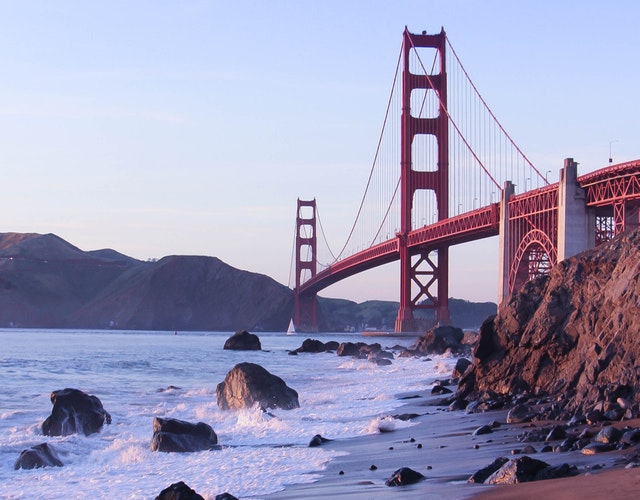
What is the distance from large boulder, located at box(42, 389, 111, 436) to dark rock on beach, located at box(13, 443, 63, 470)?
2.49m

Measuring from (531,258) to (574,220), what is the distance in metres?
7.68

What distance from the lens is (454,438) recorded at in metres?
10.7

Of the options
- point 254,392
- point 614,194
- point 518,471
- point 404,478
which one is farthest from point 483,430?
point 614,194

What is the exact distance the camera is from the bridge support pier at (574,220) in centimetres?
3456

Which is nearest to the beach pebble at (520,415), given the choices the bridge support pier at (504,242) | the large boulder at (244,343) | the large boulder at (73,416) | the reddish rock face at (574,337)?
the reddish rock face at (574,337)

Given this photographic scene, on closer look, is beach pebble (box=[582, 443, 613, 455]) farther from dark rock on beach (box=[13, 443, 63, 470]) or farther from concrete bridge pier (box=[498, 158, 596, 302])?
concrete bridge pier (box=[498, 158, 596, 302])

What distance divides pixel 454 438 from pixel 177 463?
2.90 meters

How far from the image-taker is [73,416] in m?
13.6

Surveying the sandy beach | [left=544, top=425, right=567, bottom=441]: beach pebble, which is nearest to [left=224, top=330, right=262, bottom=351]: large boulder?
the sandy beach

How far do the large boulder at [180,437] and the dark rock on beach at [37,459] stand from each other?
3.52 feet

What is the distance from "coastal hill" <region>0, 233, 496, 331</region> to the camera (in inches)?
4980

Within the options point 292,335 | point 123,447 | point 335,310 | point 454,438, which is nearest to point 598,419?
point 454,438

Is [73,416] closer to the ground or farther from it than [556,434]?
closer to the ground

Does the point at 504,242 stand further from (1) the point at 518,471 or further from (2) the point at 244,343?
(1) the point at 518,471
